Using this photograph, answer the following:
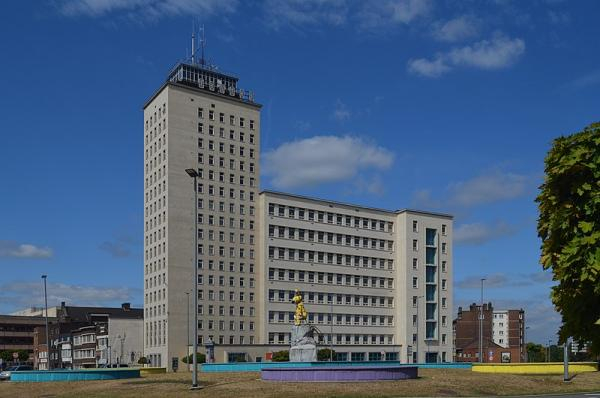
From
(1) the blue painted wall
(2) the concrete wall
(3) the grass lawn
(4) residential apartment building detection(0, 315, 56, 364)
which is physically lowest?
(4) residential apartment building detection(0, 315, 56, 364)

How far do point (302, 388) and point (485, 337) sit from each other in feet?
417

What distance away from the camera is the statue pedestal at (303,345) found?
7050 centimetres

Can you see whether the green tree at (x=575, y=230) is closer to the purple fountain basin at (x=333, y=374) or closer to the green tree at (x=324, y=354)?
the purple fountain basin at (x=333, y=374)

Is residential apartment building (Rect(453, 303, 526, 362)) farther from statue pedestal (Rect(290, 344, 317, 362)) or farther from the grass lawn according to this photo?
the grass lawn

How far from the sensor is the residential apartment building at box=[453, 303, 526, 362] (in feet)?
486

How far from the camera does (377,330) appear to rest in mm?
133500

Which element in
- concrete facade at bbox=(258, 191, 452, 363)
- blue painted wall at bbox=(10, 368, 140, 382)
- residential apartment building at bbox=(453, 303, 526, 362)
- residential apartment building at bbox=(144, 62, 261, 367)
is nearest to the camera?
blue painted wall at bbox=(10, 368, 140, 382)

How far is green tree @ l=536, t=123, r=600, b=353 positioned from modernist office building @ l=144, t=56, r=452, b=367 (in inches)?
3837

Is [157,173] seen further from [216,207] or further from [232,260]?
[232,260]

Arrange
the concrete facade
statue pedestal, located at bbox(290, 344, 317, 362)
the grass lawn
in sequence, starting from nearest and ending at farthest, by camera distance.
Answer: the grass lawn, statue pedestal, located at bbox(290, 344, 317, 362), the concrete facade

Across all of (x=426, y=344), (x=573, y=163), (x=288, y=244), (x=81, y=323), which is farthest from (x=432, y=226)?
(x=573, y=163)

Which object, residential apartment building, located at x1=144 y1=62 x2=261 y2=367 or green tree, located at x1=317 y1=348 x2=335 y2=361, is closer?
green tree, located at x1=317 y1=348 x2=335 y2=361

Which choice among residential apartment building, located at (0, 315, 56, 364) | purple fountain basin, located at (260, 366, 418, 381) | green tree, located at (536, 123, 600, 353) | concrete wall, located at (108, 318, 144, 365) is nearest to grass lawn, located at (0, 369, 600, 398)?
purple fountain basin, located at (260, 366, 418, 381)

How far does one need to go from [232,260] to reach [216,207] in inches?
353
